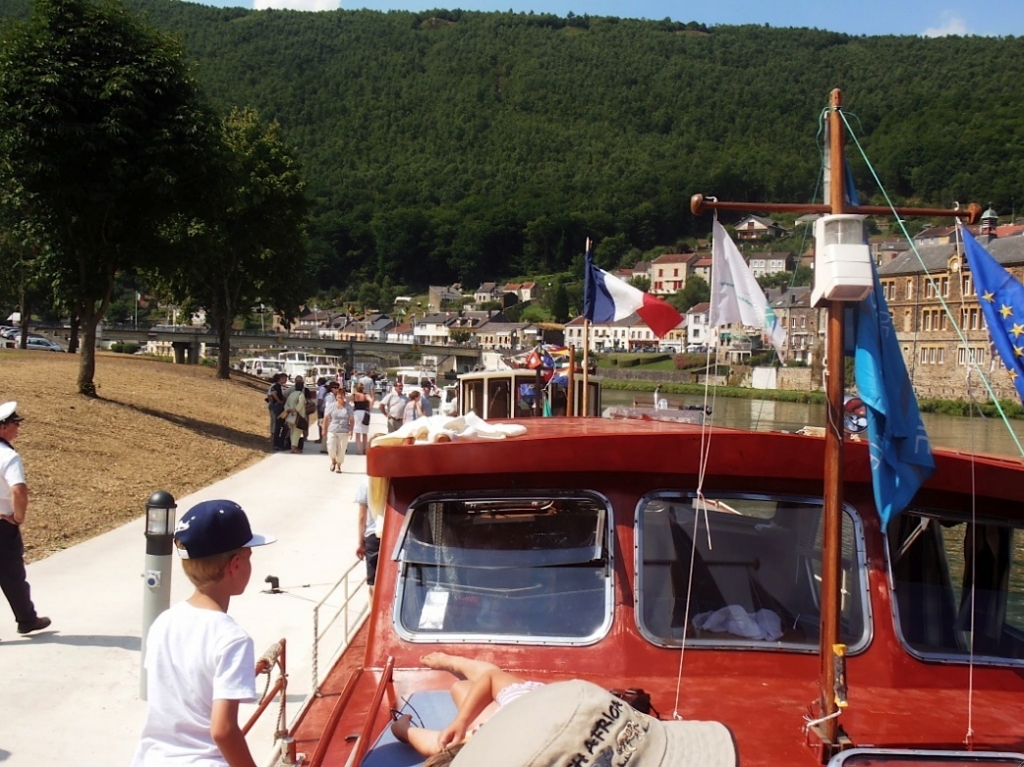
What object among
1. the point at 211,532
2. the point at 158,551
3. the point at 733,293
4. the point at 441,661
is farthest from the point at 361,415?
the point at 211,532

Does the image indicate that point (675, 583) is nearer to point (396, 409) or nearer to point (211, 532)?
point (211, 532)

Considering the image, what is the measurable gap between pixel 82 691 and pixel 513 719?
5871 mm

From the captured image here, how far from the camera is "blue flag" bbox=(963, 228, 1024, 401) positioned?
4.24 meters

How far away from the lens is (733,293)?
189 inches

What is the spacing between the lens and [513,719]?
8.39 ft

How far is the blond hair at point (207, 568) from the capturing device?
3.29 metres

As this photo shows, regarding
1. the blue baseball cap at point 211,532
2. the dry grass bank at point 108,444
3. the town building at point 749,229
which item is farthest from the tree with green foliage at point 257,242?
the blue baseball cap at point 211,532

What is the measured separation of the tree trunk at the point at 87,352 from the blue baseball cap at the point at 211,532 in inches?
784

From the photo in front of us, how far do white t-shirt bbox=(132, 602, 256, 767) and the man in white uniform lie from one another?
474 cm

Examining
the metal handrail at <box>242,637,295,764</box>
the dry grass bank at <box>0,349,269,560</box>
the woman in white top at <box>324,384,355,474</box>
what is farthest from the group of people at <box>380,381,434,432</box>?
the metal handrail at <box>242,637,295,764</box>

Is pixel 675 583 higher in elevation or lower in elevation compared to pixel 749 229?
lower

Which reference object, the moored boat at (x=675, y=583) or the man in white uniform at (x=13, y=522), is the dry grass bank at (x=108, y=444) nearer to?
the man in white uniform at (x=13, y=522)

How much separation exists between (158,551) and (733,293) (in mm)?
4312

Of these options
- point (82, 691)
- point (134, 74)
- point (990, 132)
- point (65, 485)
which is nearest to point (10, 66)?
point (134, 74)
